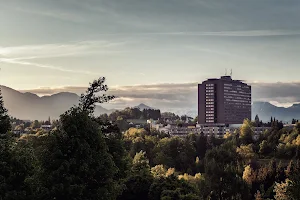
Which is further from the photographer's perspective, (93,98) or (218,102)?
(218,102)

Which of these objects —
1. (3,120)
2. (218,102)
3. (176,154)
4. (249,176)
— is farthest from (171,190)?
(218,102)

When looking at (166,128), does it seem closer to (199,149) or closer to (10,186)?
(199,149)

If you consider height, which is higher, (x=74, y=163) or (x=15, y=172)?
(x=74, y=163)

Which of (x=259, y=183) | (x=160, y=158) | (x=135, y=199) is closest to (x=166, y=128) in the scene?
(x=160, y=158)

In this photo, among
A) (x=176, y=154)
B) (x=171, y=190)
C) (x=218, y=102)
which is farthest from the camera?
(x=218, y=102)

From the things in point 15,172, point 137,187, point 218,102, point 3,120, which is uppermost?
point 218,102

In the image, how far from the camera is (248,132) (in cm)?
9631

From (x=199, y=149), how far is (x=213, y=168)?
141 feet

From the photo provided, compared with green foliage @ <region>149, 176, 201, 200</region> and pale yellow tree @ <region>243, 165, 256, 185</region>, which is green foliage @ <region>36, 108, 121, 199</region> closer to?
green foliage @ <region>149, 176, 201, 200</region>

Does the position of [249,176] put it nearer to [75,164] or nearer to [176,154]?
[176,154]

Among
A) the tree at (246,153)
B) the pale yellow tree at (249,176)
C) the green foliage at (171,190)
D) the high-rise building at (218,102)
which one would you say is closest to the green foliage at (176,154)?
the tree at (246,153)

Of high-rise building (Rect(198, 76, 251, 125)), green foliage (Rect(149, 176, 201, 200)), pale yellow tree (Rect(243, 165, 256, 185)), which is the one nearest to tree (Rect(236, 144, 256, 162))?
pale yellow tree (Rect(243, 165, 256, 185))

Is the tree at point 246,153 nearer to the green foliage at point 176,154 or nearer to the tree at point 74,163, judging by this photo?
the green foliage at point 176,154

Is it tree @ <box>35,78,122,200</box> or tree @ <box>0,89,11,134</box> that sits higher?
tree @ <box>0,89,11,134</box>
